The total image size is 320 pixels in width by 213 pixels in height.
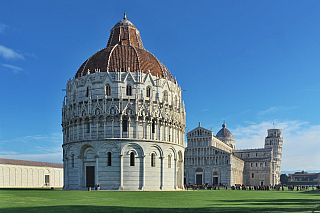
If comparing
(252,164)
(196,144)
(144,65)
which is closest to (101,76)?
(144,65)

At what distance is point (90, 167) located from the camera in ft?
181

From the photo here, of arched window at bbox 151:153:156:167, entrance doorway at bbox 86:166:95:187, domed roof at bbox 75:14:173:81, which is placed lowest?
entrance doorway at bbox 86:166:95:187

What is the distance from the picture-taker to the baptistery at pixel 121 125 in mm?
54156

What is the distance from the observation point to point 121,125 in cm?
5419

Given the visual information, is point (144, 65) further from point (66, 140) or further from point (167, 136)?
point (66, 140)

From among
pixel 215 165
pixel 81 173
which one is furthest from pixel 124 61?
pixel 215 165

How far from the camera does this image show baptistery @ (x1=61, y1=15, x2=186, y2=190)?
2132 inches

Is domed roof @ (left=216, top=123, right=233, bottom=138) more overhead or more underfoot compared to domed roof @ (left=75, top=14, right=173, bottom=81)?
more underfoot

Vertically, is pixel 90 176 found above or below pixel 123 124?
below

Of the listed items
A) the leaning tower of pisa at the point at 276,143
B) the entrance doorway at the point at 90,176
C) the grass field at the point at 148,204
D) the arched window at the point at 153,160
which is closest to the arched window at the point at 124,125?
the arched window at the point at 153,160

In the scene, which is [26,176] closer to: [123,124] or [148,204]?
[123,124]

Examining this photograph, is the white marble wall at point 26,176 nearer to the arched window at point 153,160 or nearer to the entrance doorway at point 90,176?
the entrance doorway at point 90,176

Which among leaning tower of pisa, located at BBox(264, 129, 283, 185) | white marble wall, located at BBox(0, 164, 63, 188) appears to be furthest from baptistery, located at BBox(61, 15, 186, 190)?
leaning tower of pisa, located at BBox(264, 129, 283, 185)

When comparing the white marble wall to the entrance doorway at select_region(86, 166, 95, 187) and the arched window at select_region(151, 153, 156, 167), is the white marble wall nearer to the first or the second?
the entrance doorway at select_region(86, 166, 95, 187)
